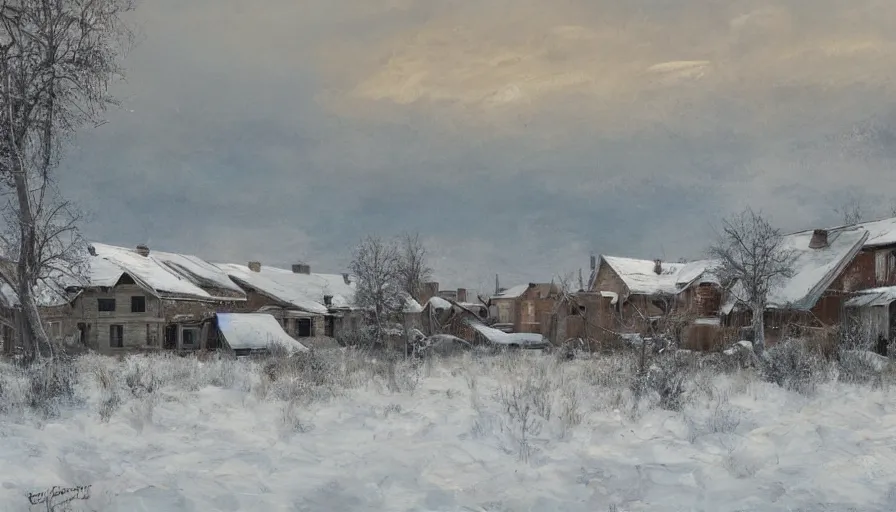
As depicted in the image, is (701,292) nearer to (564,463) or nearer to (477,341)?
(477,341)

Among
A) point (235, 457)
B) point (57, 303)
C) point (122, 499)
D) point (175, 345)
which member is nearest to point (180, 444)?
point (235, 457)

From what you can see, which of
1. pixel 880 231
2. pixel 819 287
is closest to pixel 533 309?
pixel 819 287

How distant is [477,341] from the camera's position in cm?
3766

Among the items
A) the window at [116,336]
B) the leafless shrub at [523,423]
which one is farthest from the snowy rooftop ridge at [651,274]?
the leafless shrub at [523,423]

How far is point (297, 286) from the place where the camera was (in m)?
45.0

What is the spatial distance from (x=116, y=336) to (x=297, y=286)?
15.0 m

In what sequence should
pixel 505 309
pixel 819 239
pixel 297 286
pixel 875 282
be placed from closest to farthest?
pixel 875 282 < pixel 819 239 < pixel 297 286 < pixel 505 309

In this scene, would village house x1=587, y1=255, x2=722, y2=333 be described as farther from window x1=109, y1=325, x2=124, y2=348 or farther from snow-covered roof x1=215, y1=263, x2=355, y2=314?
window x1=109, y1=325, x2=124, y2=348

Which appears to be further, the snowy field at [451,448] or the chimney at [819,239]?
the chimney at [819,239]

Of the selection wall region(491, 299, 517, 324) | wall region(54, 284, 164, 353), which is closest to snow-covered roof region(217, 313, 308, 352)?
wall region(54, 284, 164, 353)

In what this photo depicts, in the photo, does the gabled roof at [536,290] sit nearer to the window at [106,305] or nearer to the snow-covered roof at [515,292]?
the snow-covered roof at [515,292]

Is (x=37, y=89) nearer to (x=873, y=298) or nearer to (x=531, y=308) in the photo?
(x=873, y=298)

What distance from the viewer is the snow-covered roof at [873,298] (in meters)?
22.9
